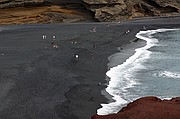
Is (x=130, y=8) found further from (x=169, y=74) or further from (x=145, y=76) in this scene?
(x=145, y=76)

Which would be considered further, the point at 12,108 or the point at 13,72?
the point at 13,72

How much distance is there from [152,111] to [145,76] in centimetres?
1560

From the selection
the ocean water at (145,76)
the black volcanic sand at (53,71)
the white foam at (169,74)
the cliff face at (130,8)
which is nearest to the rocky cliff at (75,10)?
the cliff face at (130,8)

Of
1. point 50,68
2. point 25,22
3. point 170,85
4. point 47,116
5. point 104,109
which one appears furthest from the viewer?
point 25,22

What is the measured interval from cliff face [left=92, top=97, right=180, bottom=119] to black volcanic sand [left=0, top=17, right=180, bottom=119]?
4269 mm

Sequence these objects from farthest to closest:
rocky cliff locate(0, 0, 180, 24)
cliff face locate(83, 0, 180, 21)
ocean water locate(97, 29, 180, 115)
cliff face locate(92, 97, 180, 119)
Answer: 1. cliff face locate(83, 0, 180, 21)
2. rocky cliff locate(0, 0, 180, 24)
3. ocean water locate(97, 29, 180, 115)
4. cliff face locate(92, 97, 180, 119)

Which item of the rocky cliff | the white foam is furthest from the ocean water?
the rocky cliff

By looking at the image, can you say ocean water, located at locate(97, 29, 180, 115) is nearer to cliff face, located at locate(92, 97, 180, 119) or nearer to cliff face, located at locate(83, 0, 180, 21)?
cliff face, located at locate(92, 97, 180, 119)

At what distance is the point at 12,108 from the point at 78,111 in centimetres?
404

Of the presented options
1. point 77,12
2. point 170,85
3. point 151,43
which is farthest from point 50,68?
point 77,12

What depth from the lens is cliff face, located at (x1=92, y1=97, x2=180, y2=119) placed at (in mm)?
15891

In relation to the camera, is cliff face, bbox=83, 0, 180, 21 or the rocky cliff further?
cliff face, bbox=83, 0, 180, 21

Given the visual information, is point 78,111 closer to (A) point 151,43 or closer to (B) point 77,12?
(A) point 151,43

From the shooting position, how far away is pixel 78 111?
2192 centimetres
